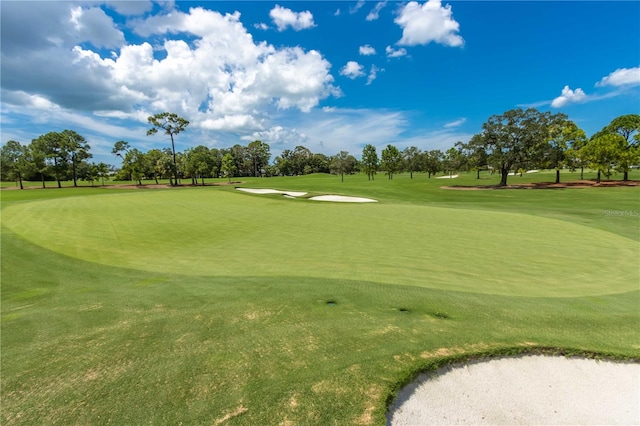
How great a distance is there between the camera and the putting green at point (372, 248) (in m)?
7.39

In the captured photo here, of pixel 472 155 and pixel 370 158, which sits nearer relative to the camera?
pixel 472 155

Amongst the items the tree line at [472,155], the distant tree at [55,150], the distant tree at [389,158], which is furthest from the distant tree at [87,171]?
the distant tree at [389,158]

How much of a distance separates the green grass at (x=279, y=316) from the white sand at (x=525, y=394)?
23 cm

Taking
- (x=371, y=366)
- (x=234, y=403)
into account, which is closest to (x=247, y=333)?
(x=234, y=403)

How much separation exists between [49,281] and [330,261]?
312 inches

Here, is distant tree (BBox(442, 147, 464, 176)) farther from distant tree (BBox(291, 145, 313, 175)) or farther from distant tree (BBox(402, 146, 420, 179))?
distant tree (BBox(291, 145, 313, 175))

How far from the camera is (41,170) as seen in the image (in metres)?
55.4

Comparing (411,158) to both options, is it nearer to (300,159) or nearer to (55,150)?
(300,159)

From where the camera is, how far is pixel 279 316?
16.8 feet

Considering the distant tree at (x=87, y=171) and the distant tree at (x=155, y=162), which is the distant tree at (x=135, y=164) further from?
the distant tree at (x=87, y=171)

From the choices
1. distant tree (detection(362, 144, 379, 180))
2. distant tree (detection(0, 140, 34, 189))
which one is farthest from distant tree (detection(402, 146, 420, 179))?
distant tree (detection(0, 140, 34, 189))

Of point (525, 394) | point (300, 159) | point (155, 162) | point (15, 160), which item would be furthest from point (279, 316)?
point (300, 159)

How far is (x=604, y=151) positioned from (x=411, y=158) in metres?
54.4

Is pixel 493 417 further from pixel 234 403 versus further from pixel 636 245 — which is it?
pixel 636 245
